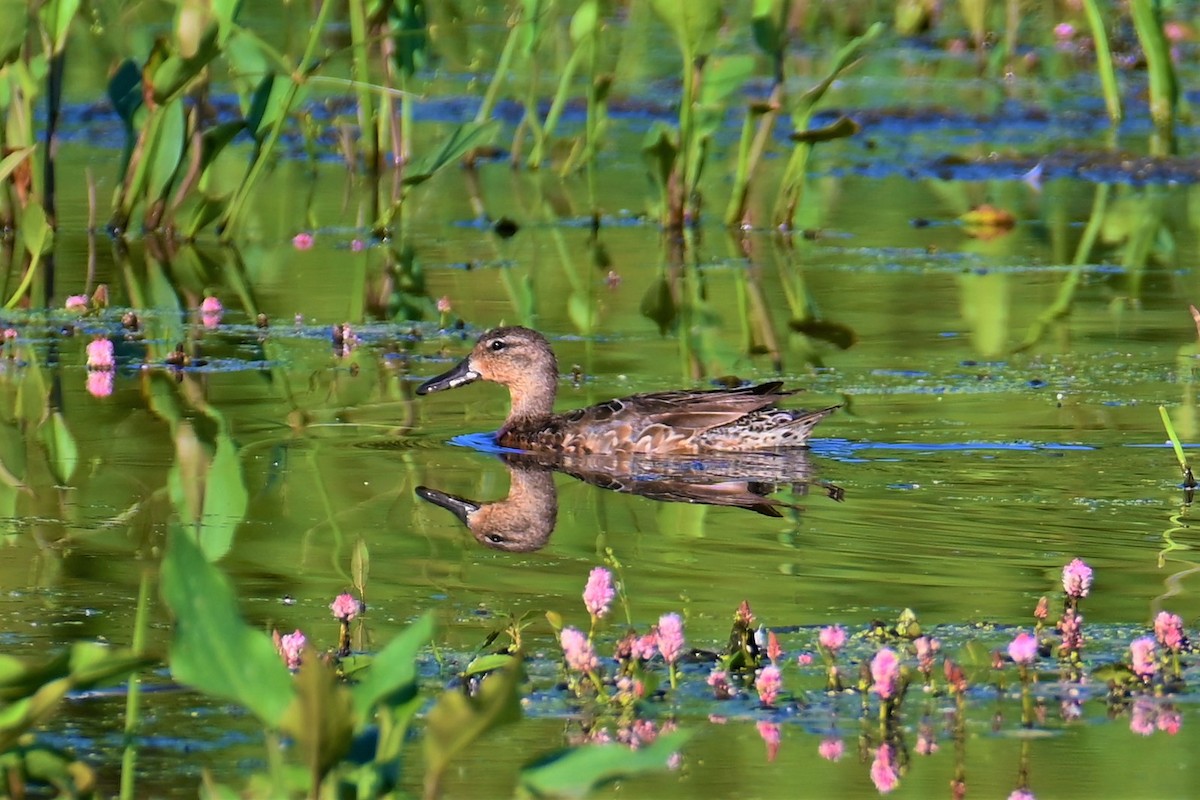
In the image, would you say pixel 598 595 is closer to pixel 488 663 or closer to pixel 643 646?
pixel 643 646

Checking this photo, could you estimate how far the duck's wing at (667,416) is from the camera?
8.45 meters

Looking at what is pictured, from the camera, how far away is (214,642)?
332 centimetres

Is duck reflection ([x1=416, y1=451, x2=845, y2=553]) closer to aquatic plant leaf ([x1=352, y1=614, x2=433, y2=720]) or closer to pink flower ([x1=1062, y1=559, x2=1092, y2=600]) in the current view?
pink flower ([x1=1062, y1=559, x2=1092, y2=600])

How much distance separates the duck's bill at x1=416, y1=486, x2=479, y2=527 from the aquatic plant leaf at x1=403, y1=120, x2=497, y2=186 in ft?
14.5

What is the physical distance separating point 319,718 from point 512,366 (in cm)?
604

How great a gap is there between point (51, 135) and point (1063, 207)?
6649 millimetres

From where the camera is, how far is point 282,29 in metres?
21.5

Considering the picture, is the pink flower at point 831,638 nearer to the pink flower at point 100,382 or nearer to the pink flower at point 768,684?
the pink flower at point 768,684

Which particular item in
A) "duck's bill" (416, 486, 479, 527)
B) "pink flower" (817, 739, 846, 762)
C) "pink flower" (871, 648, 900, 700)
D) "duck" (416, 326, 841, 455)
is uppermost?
"duck" (416, 326, 841, 455)

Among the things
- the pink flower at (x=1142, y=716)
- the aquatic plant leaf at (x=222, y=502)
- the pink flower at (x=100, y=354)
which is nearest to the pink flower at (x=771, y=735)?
the pink flower at (x=1142, y=716)

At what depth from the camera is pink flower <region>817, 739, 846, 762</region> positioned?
4.55 meters

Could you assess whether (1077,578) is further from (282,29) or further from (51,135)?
(282,29)

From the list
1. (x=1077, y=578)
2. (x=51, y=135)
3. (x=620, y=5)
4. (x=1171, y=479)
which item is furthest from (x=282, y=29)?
(x=1077, y=578)

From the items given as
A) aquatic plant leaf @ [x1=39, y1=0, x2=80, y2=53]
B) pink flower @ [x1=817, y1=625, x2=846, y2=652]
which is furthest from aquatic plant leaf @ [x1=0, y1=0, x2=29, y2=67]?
pink flower @ [x1=817, y1=625, x2=846, y2=652]
